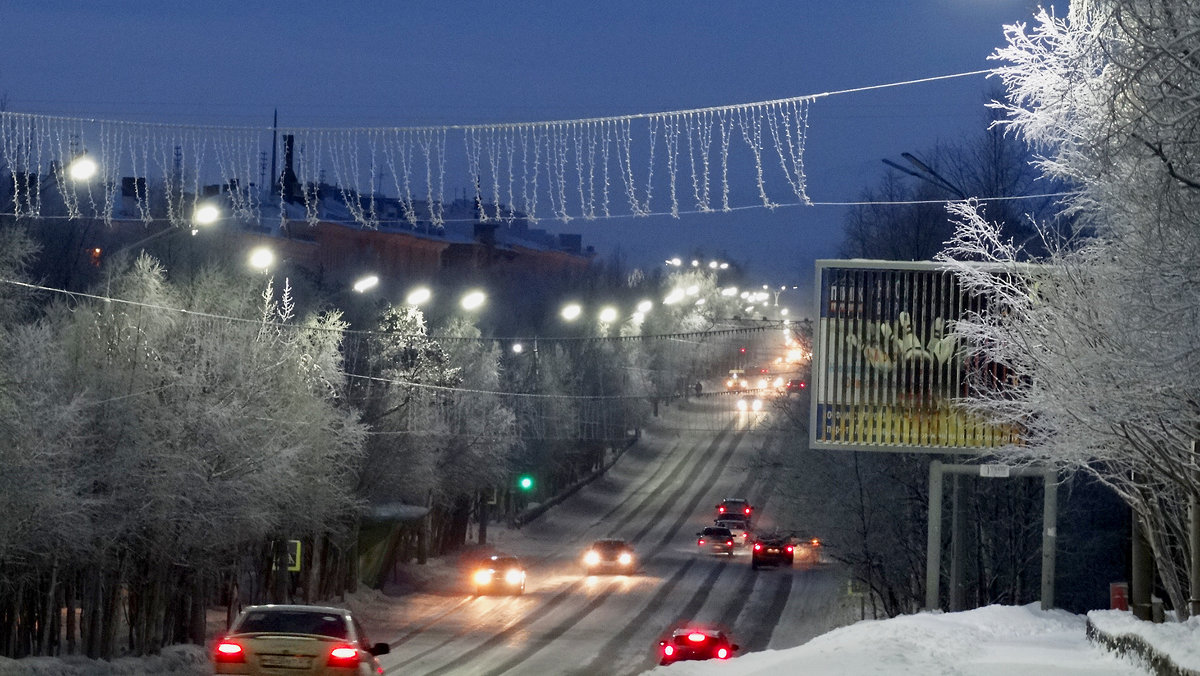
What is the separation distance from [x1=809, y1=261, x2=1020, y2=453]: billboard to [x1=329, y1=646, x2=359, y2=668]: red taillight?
49.3ft

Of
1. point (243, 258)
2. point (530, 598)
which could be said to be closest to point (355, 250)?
point (243, 258)

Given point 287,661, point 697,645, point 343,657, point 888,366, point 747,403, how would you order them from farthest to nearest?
point 747,403
point 697,645
point 888,366
point 343,657
point 287,661

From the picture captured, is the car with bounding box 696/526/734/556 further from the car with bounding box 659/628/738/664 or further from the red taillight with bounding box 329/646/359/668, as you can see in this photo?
the red taillight with bounding box 329/646/359/668

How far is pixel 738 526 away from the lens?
220 ft

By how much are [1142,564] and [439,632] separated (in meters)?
22.4

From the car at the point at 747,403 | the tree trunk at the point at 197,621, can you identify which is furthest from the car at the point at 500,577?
the car at the point at 747,403

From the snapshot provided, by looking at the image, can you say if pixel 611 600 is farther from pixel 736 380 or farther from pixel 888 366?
pixel 736 380

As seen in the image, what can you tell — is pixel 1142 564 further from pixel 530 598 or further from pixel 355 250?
pixel 355 250

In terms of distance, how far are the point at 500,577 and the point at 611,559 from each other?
7.32m

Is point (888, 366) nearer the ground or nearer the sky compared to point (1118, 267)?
nearer the ground

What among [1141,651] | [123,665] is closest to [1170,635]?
[1141,651]

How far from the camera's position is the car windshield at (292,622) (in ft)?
49.9

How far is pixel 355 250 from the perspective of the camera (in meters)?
93.5

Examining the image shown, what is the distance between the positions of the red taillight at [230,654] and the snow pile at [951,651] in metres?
Answer: 6.17
